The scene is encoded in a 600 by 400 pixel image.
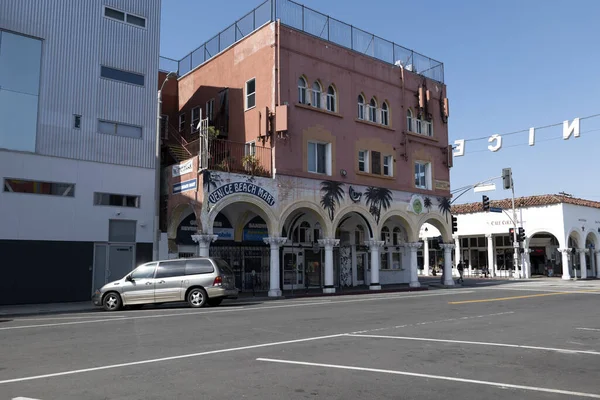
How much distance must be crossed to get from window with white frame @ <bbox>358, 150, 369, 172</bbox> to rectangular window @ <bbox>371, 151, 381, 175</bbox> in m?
0.37

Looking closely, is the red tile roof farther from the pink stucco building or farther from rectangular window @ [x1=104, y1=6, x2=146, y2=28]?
rectangular window @ [x1=104, y1=6, x2=146, y2=28]

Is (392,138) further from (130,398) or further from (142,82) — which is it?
(130,398)

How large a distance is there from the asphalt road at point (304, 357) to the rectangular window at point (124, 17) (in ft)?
49.8

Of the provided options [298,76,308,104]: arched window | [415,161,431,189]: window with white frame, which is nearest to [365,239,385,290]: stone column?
[415,161,431,189]: window with white frame

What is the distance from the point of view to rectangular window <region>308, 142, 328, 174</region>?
2739 centimetres

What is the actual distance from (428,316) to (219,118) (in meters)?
17.9

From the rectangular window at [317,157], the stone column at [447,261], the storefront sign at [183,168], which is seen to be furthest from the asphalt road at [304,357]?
the stone column at [447,261]

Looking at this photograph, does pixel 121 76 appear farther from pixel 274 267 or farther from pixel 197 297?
pixel 197 297

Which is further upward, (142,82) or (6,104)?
(142,82)

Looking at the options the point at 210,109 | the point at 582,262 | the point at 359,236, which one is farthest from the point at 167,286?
the point at 582,262

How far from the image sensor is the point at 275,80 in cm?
2581

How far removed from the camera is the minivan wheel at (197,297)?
60.3 ft

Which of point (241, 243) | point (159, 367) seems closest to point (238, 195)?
point (241, 243)

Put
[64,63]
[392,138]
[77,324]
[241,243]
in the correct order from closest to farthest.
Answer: [77,324] → [64,63] → [241,243] → [392,138]
